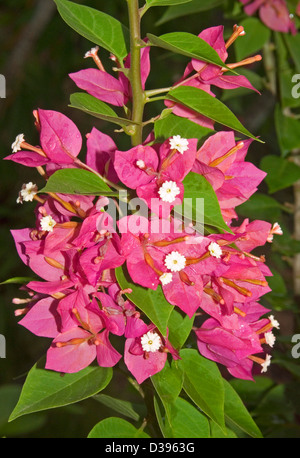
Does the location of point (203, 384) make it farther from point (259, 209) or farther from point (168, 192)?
point (259, 209)

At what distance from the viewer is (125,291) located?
0.46m

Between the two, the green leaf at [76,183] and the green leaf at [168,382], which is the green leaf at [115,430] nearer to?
the green leaf at [168,382]

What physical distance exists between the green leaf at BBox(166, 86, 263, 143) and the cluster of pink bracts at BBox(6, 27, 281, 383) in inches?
0.9

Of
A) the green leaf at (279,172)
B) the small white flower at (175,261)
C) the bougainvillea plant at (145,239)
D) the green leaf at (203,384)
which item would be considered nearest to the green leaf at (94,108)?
Result: the bougainvillea plant at (145,239)

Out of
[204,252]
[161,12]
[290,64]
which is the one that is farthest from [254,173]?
[161,12]

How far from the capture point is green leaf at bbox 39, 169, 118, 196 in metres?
0.44

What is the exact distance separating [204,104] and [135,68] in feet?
0.20

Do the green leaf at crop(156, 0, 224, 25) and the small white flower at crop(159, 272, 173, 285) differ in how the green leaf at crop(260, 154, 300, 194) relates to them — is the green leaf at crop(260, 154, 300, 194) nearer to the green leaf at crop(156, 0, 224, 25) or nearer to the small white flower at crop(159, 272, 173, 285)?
the green leaf at crop(156, 0, 224, 25)

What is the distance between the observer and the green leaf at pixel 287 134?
846mm

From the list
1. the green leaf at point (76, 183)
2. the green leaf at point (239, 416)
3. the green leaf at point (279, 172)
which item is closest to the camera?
the green leaf at point (76, 183)

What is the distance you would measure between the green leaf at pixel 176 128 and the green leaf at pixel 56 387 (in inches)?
8.0

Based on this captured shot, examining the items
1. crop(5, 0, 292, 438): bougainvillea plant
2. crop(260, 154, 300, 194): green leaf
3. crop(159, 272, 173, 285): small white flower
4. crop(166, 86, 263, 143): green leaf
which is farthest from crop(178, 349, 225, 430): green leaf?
crop(260, 154, 300, 194): green leaf

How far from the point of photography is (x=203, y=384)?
520 mm
